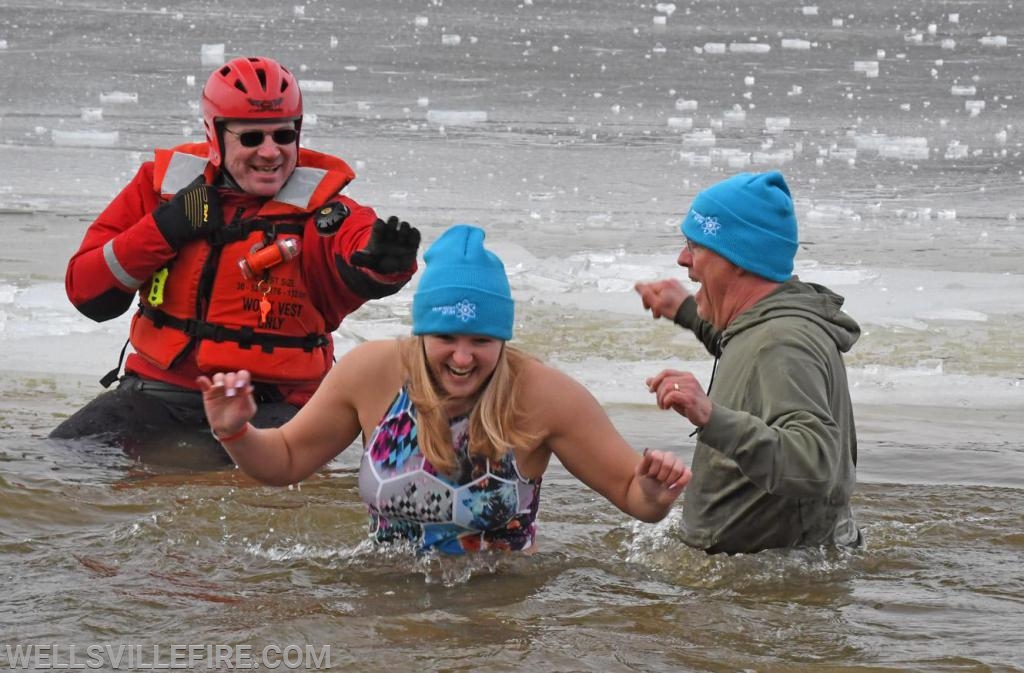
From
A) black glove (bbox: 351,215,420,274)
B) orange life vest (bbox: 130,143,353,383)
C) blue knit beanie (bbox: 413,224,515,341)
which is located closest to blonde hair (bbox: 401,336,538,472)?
blue knit beanie (bbox: 413,224,515,341)

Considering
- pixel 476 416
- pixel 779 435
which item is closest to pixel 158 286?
pixel 476 416

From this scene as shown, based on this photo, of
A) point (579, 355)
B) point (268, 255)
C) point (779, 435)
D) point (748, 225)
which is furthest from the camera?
point (579, 355)

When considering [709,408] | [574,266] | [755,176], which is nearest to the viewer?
[709,408]

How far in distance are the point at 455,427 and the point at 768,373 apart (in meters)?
0.91

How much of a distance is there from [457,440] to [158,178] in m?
2.55

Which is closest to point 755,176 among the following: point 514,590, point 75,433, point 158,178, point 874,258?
point 514,590

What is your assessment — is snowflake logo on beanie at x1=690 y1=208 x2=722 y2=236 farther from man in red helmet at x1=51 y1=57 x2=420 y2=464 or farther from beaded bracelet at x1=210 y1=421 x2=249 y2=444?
man in red helmet at x1=51 y1=57 x2=420 y2=464

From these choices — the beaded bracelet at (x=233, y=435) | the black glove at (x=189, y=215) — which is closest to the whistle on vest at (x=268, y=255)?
the black glove at (x=189, y=215)

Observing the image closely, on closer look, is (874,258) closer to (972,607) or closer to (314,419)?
(972,607)

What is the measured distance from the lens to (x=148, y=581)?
4602 millimetres

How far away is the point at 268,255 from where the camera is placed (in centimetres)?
586

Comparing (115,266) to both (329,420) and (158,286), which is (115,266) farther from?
(329,420)

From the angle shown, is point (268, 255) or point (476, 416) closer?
point (476, 416)

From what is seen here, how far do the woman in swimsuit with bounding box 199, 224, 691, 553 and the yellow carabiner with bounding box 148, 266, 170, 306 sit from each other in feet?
6.39
